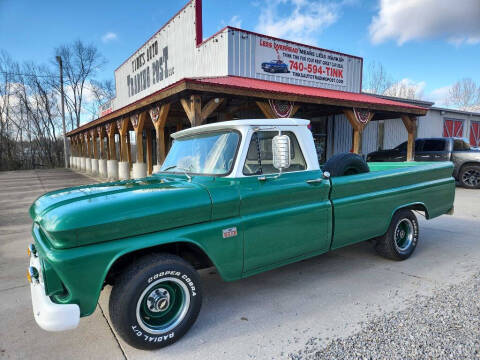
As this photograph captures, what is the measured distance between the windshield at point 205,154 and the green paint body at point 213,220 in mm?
146

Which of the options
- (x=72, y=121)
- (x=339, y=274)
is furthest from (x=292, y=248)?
(x=72, y=121)

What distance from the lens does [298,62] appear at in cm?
1375

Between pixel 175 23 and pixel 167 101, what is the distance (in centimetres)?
664

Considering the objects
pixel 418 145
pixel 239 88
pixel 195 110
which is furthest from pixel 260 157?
pixel 418 145

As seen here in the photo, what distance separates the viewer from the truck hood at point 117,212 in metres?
2.10

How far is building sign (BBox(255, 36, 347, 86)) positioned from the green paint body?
10.1 metres

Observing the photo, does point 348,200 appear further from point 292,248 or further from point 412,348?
point 412,348

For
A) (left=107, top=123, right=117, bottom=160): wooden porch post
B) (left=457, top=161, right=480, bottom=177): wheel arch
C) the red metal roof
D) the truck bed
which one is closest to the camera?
the truck bed

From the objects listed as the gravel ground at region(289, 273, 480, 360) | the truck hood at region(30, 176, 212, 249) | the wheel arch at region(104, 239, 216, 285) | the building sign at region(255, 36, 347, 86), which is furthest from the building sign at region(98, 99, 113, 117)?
the gravel ground at region(289, 273, 480, 360)

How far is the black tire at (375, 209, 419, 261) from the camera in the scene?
4.14 meters

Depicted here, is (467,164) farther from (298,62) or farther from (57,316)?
(57,316)

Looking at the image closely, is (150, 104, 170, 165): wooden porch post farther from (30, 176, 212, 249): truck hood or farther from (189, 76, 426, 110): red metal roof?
(30, 176, 212, 249): truck hood

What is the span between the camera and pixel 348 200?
354 centimetres

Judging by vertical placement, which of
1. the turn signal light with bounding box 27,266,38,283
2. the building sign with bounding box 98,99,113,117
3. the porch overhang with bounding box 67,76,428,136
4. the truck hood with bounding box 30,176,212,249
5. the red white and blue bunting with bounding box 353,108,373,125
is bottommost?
the turn signal light with bounding box 27,266,38,283
